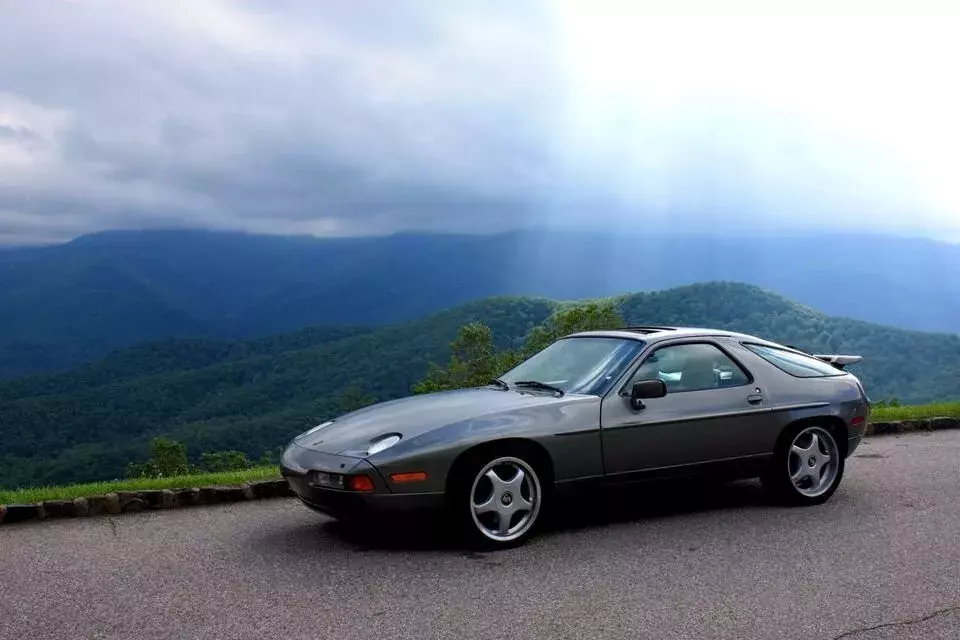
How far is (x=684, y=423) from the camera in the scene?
Result: 19.9 ft

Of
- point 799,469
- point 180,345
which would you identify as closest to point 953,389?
point 799,469

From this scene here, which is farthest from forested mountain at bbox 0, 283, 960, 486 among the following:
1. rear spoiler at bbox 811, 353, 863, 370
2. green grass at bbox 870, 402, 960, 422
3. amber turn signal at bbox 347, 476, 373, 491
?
amber turn signal at bbox 347, 476, 373, 491

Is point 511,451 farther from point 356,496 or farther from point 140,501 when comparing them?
point 140,501

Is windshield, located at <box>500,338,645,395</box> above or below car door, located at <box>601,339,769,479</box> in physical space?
above

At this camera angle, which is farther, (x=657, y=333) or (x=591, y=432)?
(x=657, y=333)

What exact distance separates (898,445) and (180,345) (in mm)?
162016

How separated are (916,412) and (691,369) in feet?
22.5

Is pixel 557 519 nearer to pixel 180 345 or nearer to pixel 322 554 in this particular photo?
pixel 322 554

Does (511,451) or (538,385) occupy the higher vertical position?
(538,385)

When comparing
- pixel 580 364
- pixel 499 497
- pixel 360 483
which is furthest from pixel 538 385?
pixel 360 483

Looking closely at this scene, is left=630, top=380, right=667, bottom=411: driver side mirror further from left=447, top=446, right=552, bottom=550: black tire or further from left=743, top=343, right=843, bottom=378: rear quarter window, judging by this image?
left=743, top=343, right=843, bottom=378: rear quarter window

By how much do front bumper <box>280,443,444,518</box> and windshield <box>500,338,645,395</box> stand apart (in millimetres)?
1417

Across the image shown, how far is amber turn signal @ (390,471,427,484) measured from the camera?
5188 millimetres

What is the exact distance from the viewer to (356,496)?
17.0 feet
